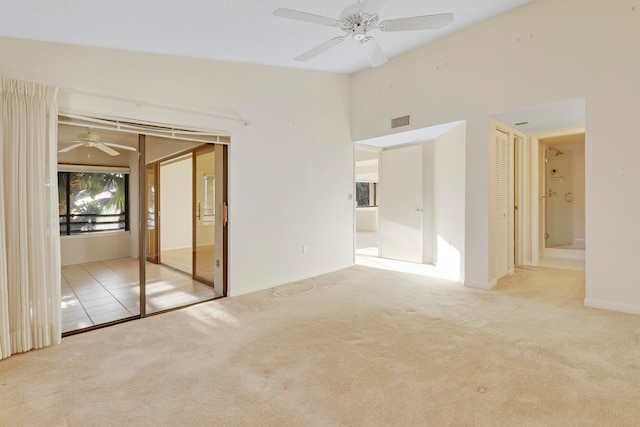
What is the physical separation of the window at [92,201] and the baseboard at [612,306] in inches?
313

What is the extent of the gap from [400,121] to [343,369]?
3.89 m

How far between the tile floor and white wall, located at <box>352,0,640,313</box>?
387cm

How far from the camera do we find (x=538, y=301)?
→ 368 cm

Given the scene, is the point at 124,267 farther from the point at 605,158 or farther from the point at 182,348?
the point at 605,158

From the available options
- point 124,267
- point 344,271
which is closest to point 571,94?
point 344,271

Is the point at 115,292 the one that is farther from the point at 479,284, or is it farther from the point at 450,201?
the point at 450,201

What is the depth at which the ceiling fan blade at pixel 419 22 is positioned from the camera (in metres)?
2.42

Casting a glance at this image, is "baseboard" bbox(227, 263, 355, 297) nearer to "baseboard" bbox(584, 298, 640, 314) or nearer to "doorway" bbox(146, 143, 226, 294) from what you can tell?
"doorway" bbox(146, 143, 226, 294)

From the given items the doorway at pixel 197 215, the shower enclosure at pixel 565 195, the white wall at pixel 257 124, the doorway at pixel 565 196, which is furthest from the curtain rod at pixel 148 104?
the shower enclosure at pixel 565 195

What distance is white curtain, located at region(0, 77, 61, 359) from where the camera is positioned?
2.42 m

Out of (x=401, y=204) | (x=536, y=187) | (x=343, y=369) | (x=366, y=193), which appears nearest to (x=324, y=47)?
(x=343, y=369)

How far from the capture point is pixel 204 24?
9.69 ft

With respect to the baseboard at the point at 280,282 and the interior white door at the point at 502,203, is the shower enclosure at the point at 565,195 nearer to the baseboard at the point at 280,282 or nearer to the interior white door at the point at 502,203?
the interior white door at the point at 502,203

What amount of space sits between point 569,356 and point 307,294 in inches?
105
